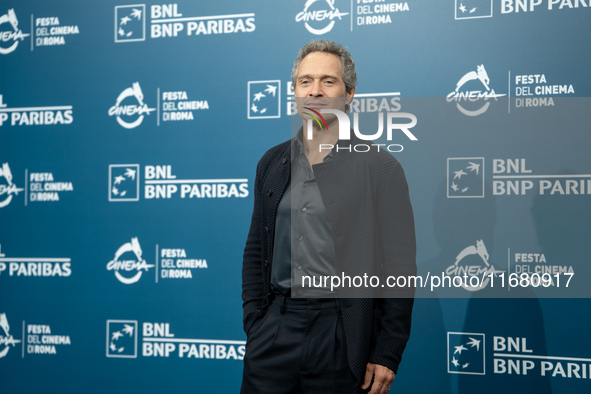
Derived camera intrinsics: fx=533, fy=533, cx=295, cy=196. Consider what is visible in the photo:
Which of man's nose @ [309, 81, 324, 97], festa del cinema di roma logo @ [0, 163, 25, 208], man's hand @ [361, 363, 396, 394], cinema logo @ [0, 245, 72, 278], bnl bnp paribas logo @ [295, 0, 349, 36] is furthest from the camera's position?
festa del cinema di roma logo @ [0, 163, 25, 208]

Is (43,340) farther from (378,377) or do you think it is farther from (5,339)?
(378,377)

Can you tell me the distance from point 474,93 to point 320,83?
1.06 m

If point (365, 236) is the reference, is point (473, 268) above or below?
below

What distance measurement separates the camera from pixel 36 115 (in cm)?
318

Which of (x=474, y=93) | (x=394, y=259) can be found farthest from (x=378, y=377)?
(x=474, y=93)

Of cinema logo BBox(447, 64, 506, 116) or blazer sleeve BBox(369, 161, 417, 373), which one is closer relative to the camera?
blazer sleeve BBox(369, 161, 417, 373)

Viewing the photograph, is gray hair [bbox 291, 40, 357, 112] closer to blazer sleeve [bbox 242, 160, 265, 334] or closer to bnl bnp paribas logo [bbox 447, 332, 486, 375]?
blazer sleeve [bbox 242, 160, 265, 334]

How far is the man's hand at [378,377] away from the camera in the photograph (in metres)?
1.65

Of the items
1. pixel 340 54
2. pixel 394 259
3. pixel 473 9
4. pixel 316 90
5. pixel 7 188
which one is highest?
pixel 473 9

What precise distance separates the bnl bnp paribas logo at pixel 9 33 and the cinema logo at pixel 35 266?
1.26 meters

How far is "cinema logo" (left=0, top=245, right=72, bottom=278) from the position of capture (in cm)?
310

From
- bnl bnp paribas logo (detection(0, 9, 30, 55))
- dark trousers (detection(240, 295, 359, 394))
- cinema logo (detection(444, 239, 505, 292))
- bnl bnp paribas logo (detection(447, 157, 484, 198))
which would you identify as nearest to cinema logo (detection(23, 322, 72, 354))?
bnl bnp paribas logo (detection(0, 9, 30, 55))

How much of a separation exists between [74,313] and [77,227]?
1.63 ft

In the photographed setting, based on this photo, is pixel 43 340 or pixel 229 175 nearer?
pixel 229 175
